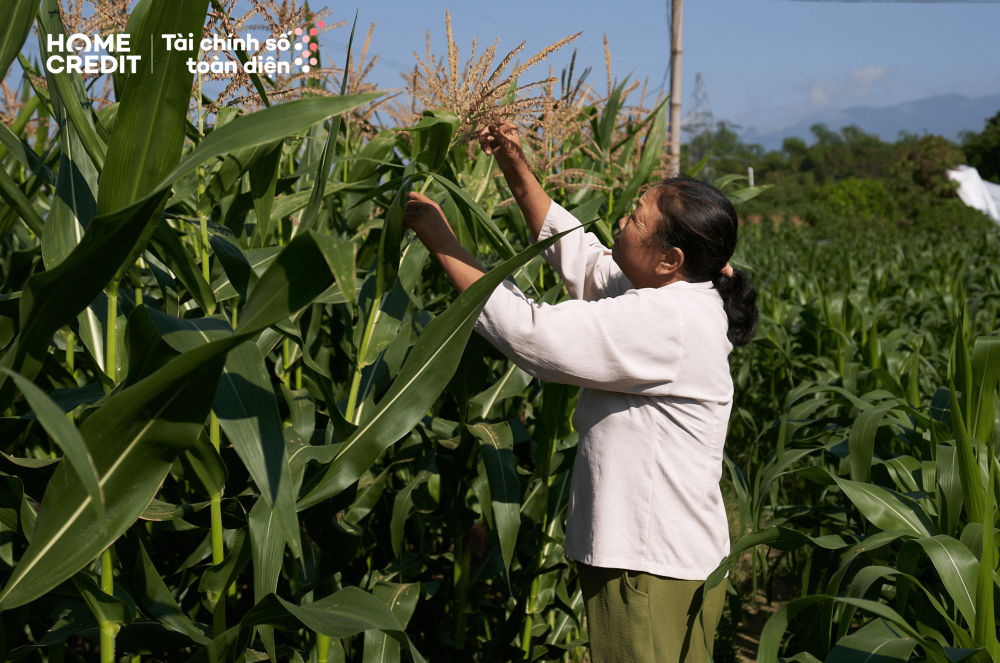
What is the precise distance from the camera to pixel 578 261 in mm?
1856

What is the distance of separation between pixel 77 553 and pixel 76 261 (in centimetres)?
40

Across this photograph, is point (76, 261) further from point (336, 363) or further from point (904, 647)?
point (336, 363)

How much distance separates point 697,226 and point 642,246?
13 centimetres

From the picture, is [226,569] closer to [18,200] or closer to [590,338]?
[18,200]

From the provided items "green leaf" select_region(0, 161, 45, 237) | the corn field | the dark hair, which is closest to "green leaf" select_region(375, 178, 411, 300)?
the corn field

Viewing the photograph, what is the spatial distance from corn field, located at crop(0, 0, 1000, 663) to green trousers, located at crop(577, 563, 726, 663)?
0.22m

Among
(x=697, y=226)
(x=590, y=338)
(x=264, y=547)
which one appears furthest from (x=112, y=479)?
(x=697, y=226)

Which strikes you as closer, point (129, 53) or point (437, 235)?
point (129, 53)

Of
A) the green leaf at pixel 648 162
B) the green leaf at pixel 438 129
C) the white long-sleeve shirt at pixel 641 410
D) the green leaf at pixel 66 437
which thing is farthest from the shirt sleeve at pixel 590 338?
the green leaf at pixel 648 162

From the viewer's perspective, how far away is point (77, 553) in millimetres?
918

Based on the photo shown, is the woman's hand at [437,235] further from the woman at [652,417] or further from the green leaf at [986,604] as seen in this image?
the green leaf at [986,604]

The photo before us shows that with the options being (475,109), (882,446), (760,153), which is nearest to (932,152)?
(882,446)

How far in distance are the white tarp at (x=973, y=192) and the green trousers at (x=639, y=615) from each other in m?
28.0

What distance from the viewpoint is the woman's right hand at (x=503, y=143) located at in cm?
166
